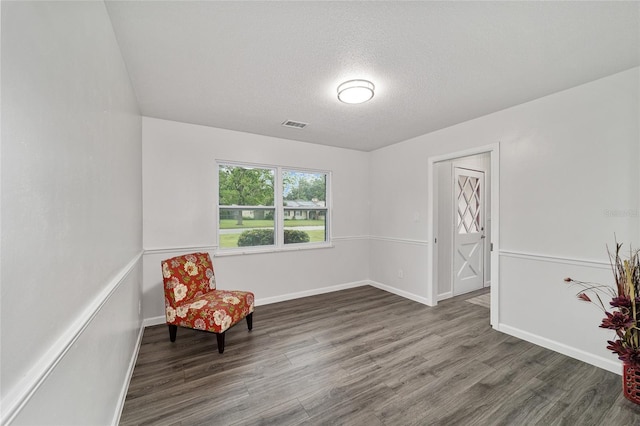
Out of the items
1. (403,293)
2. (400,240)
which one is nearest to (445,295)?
(403,293)

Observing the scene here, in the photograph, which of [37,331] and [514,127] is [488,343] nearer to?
[514,127]

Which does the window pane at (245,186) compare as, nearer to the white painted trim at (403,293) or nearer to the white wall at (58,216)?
the white wall at (58,216)

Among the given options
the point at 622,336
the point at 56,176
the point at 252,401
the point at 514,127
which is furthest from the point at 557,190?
the point at 56,176

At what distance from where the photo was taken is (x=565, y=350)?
256 cm

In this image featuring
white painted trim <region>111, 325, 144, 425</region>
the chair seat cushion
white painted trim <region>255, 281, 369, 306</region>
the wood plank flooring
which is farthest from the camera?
white painted trim <region>255, 281, 369, 306</region>

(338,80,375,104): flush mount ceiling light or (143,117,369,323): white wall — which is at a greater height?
(338,80,375,104): flush mount ceiling light

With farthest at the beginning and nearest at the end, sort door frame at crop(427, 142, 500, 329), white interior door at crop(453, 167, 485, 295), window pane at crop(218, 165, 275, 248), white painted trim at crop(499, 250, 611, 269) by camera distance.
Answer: white interior door at crop(453, 167, 485, 295), window pane at crop(218, 165, 275, 248), door frame at crop(427, 142, 500, 329), white painted trim at crop(499, 250, 611, 269)

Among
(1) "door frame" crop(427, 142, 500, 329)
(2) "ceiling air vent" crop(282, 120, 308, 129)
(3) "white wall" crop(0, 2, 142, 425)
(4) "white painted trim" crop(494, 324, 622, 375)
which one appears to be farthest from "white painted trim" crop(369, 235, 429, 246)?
(3) "white wall" crop(0, 2, 142, 425)

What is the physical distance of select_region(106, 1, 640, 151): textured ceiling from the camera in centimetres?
156

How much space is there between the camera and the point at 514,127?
2936 mm

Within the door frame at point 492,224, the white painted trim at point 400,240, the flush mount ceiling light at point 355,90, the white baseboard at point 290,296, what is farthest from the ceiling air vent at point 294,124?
the white baseboard at point 290,296

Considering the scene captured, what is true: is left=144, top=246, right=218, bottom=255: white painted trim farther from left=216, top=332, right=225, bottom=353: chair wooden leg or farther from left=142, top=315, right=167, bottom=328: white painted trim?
left=216, top=332, right=225, bottom=353: chair wooden leg

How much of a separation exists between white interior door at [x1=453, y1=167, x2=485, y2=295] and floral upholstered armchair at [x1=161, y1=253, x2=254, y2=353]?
345 cm

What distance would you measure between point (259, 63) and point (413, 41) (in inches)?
45.2
